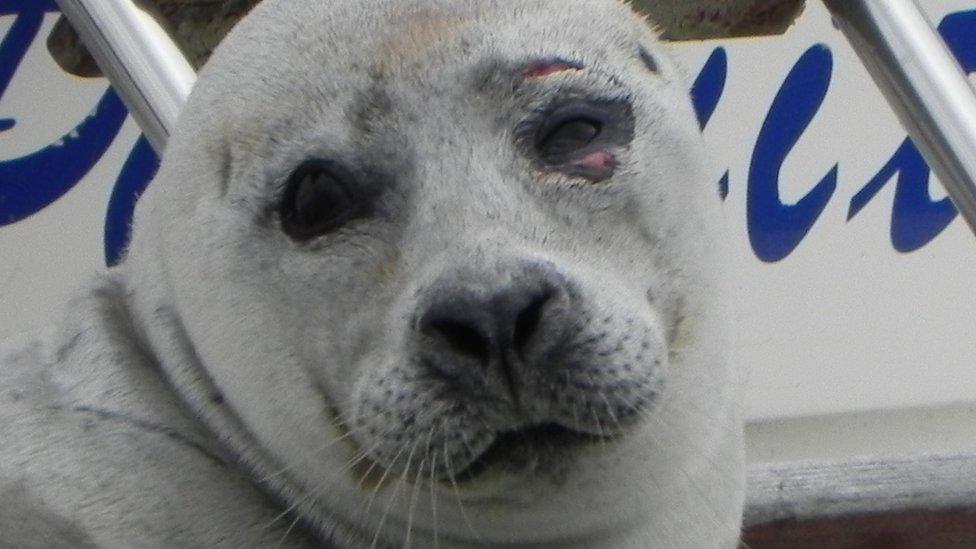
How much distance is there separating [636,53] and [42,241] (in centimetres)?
156

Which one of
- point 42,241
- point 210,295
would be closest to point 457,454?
point 210,295

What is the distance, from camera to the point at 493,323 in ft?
3.27

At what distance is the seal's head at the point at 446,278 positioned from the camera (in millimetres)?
1040

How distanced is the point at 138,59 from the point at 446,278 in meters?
0.63

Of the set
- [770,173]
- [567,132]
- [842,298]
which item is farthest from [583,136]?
[842,298]

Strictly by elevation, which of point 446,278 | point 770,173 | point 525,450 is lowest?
point 770,173

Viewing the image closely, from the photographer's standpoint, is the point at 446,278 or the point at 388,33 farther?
the point at 388,33

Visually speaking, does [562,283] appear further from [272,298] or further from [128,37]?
[128,37]

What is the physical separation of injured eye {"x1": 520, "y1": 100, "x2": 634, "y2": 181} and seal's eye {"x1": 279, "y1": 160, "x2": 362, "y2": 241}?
130 mm

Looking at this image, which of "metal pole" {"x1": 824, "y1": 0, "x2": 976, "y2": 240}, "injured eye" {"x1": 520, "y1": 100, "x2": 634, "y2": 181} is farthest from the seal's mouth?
"metal pole" {"x1": 824, "y1": 0, "x2": 976, "y2": 240}

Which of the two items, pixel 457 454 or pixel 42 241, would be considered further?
pixel 42 241

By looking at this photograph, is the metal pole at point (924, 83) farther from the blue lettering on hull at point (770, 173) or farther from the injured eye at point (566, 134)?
the blue lettering on hull at point (770, 173)

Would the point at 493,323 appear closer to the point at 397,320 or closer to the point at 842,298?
the point at 397,320

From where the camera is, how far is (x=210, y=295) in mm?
1158
